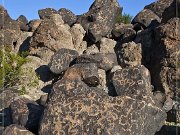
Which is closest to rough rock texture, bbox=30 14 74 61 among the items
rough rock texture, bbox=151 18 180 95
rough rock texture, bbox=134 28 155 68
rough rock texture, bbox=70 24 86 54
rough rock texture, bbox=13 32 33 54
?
rough rock texture, bbox=70 24 86 54

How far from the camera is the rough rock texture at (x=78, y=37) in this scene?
99.4ft

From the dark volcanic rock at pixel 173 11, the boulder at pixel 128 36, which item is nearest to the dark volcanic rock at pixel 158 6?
the boulder at pixel 128 36

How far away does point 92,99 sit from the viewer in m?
10.5

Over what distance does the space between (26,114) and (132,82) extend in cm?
498

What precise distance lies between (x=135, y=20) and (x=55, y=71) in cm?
1003

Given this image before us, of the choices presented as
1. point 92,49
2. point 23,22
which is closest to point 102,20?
point 92,49

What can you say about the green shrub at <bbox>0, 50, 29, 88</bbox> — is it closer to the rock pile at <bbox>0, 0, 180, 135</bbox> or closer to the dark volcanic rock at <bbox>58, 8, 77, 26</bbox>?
the rock pile at <bbox>0, 0, 180, 135</bbox>

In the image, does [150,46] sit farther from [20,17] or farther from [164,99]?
[20,17]

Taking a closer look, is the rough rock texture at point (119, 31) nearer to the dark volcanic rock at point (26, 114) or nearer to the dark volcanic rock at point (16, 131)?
the dark volcanic rock at point (26, 114)

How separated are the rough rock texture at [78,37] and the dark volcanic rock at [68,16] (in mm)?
2628

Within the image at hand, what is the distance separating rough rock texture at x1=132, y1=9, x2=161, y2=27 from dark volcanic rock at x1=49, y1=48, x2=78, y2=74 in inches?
316

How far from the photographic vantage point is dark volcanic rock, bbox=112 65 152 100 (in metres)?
14.8

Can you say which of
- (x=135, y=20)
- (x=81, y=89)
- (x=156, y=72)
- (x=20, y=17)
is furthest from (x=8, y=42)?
(x=81, y=89)

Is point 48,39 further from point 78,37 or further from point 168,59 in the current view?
point 168,59
